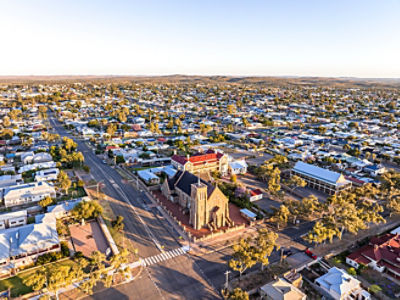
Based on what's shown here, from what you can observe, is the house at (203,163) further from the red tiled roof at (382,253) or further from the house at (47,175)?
the red tiled roof at (382,253)

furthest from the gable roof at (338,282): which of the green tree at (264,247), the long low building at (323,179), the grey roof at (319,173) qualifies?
the grey roof at (319,173)

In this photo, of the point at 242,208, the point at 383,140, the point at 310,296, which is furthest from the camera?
the point at 383,140

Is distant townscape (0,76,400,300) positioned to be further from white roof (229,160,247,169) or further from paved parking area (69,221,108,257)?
white roof (229,160,247,169)

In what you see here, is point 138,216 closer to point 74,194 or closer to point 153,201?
point 153,201

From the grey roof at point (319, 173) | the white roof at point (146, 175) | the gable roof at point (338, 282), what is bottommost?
the gable roof at point (338, 282)

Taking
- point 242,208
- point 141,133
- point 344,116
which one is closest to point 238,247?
point 242,208

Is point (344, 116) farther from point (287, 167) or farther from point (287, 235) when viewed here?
point (287, 235)
